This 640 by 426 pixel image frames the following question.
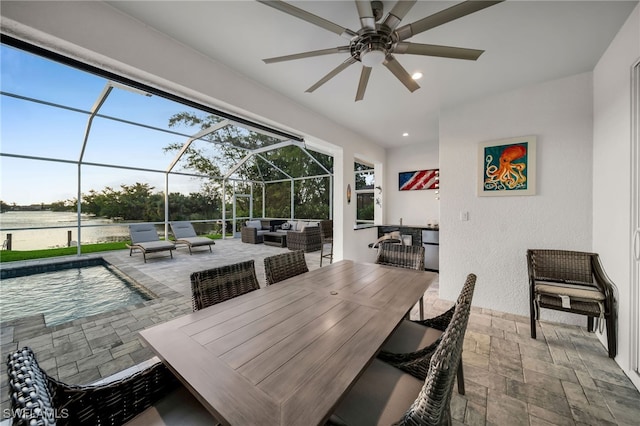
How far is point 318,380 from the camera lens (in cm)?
87

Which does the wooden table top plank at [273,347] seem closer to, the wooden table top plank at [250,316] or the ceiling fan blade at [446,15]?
the wooden table top plank at [250,316]

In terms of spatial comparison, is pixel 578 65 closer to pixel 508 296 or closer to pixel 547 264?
pixel 547 264

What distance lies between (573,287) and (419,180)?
3388 millimetres

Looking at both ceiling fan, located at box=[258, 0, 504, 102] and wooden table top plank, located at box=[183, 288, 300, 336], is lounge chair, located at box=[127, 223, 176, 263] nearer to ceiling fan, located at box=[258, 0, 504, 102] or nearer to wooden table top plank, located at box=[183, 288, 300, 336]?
wooden table top plank, located at box=[183, 288, 300, 336]

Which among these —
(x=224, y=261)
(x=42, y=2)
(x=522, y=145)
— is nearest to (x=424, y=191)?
(x=522, y=145)

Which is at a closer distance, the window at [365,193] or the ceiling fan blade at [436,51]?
the ceiling fan blade at [436,51]

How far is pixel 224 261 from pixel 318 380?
17.9ft

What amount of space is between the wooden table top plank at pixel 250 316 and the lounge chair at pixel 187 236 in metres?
6.12

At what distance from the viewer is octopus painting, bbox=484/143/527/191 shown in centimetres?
291

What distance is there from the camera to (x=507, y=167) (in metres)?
3.00

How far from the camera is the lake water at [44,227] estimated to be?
18.0 feet

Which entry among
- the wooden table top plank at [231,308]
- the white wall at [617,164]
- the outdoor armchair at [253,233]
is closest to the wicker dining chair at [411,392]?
the wooden table top plank at [231,308]

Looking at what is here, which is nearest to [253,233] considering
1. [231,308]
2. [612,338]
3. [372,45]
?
[231,308]

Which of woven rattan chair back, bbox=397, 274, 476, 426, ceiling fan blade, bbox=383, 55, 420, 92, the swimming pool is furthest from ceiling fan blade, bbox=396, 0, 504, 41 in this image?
the swimming pool
